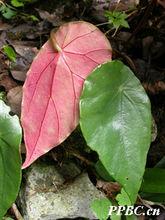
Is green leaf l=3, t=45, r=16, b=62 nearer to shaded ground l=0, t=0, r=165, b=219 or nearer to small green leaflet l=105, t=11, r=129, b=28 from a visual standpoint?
shaded ground l=0, t=0, r=165, b=219

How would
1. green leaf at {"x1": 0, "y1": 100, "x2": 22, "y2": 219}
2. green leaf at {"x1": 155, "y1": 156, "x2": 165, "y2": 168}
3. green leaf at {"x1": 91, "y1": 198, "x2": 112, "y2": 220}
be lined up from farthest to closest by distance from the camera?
green leaf at {"x1": 155, "y1": 156, "x2": 165, "y2": 168} → green leaf at {"x1": 91, "y1": 198, "x2": 112, "y2": 220} → green leaf at {"x1": 0, "y1": 100, "x2": 22, "y2": 219}

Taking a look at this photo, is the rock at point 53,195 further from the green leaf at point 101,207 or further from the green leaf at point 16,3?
the green leaf at point 16,3

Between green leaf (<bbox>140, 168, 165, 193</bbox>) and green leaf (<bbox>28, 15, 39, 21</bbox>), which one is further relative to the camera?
green leaf (<bbox>28, 15, 39, 21</bbox>)

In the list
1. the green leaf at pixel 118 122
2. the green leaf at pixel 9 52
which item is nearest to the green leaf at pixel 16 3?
the green leaf at pixel 9 52

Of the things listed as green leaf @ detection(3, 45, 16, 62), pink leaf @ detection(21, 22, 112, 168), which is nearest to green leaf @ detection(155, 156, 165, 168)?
pink leaf @ detection(21, 22, 112, 168)

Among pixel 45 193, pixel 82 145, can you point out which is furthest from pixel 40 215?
pixel 82 145

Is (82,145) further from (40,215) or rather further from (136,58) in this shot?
(136,58)

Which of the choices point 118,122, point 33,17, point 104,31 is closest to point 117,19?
point 104,31
